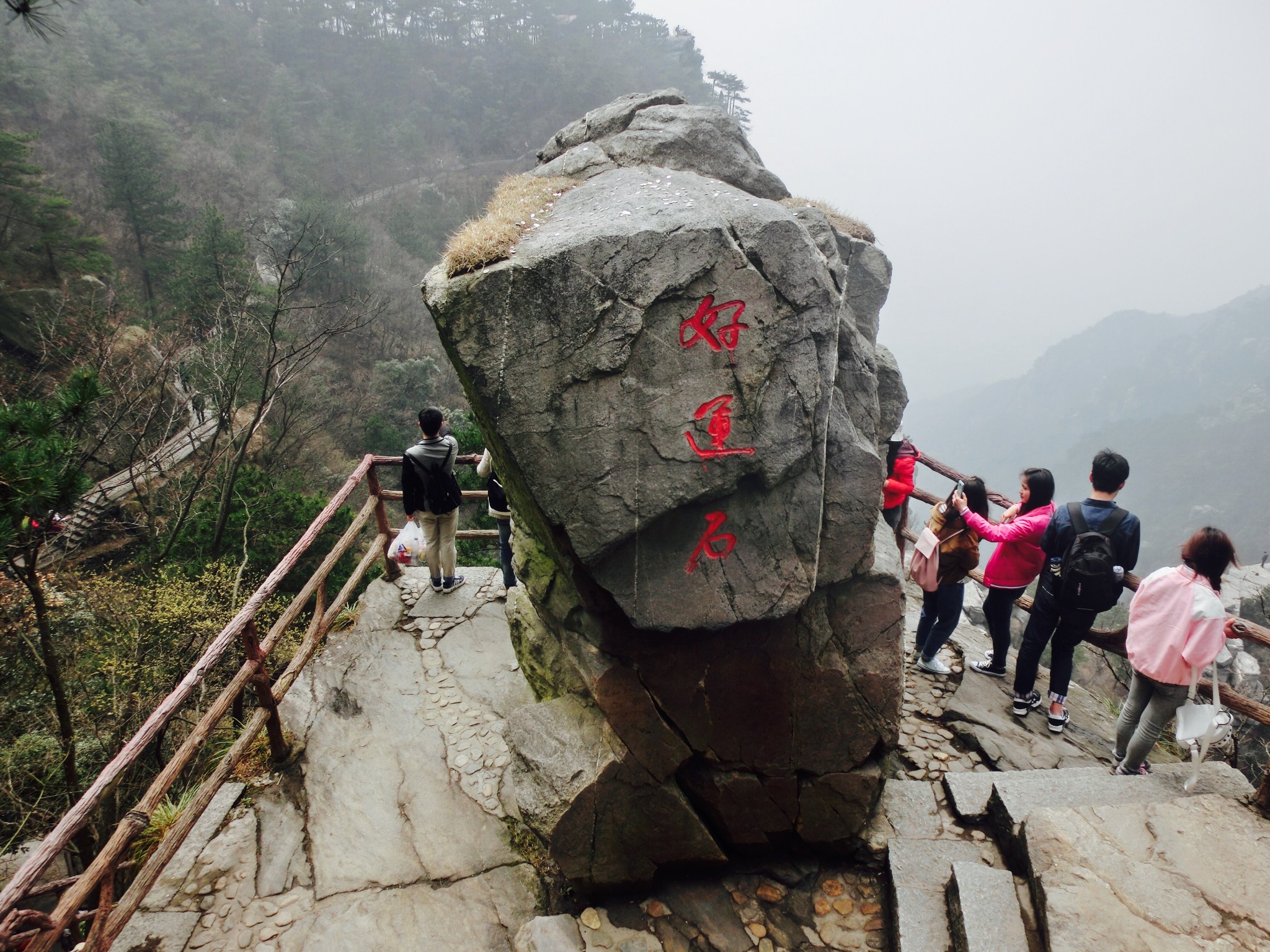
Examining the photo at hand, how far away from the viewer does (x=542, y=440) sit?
328 centimetres

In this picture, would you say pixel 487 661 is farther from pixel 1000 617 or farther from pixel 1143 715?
pixel 1143 715

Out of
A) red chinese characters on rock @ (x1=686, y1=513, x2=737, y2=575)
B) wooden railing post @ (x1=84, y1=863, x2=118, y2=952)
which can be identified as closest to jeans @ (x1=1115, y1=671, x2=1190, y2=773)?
red chinese characters on rock @ (x1=686, y1=513, x2=737, y2=575)

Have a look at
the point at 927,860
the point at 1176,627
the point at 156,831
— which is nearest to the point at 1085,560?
the point at 1176,627

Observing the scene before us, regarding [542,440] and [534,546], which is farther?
[534,546]

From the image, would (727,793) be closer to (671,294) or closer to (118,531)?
(671,294)

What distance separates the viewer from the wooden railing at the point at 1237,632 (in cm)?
334

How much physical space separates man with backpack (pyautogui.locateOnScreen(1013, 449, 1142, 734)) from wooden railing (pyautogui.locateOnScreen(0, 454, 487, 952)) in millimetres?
5175

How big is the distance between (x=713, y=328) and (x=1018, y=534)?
278cm

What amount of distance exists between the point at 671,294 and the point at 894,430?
2.81 meters

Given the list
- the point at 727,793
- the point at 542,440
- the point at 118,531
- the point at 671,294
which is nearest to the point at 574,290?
the point at 671,294

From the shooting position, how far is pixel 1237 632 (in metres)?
3.39

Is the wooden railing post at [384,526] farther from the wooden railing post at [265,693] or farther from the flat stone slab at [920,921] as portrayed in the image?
the flat stone slab at [920,921]

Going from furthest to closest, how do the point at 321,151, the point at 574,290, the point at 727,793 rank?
the point at 321,151 < the point at 727,793 < the point at 574,290

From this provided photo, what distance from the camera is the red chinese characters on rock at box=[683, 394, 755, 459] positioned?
132 inches
